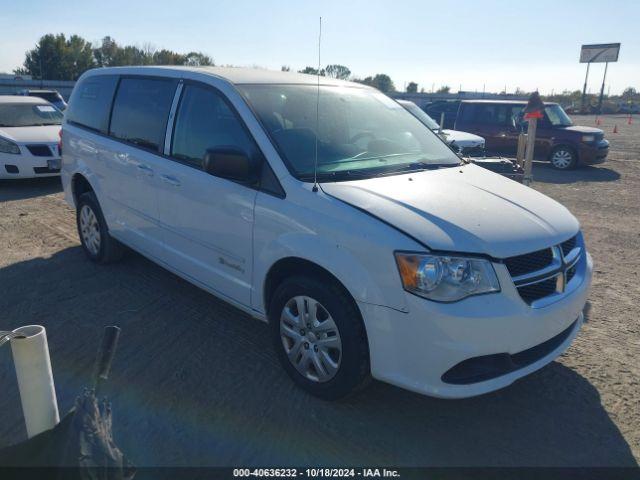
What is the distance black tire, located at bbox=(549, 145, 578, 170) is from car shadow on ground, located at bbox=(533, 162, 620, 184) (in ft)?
0.51

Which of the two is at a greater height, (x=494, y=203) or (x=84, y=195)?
(x=494, y=203)

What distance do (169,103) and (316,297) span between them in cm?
217

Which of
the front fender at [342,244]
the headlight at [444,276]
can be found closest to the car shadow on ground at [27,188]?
the front fender at [342,244]

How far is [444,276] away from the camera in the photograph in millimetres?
2498

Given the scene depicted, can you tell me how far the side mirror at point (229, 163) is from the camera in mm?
3057

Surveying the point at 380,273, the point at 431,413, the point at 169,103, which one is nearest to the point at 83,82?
the point at 169,103

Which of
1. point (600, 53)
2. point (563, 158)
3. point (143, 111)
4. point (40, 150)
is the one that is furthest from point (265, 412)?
point (600, 53)

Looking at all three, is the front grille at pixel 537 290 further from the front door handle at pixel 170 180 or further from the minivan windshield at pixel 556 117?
the minivan windshield at pixel 556 117

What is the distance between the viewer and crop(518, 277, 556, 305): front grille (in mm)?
2650

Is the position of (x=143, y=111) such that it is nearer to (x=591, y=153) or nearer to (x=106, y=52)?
(x=591, y=153)

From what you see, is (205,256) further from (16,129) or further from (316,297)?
(16,129)

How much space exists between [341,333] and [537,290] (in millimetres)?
1083

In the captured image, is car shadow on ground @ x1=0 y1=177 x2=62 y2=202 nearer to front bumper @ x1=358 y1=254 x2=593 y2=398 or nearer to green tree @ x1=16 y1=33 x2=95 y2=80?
front bumper @ x1=358 y1=254 x2=593 y2=398

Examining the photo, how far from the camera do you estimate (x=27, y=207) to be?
25.1 feet
